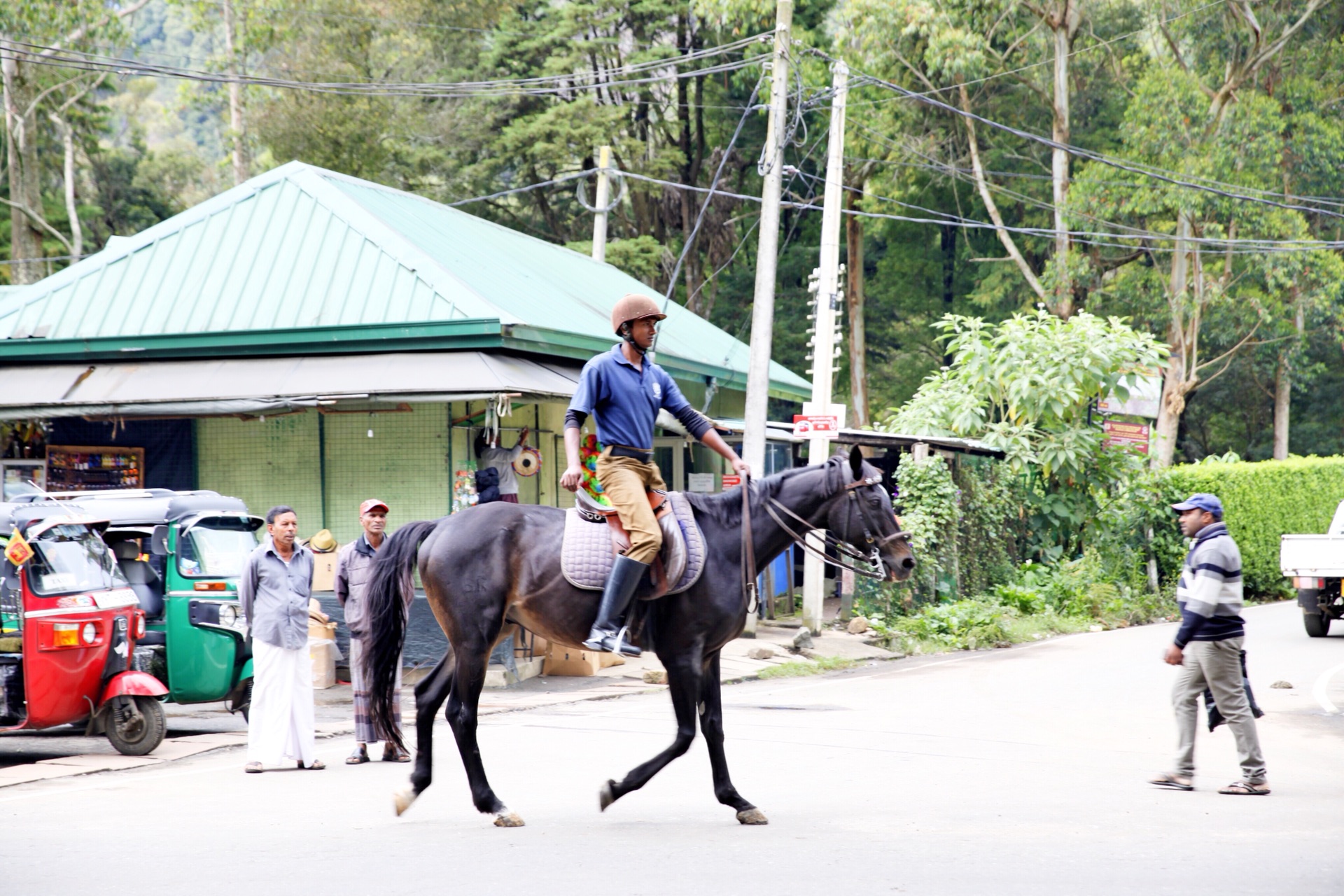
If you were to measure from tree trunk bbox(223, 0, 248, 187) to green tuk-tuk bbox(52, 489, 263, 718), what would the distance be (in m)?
21.8

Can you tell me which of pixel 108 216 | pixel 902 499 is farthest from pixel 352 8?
pixel 902 499

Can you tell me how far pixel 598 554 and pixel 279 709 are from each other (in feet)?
11.5

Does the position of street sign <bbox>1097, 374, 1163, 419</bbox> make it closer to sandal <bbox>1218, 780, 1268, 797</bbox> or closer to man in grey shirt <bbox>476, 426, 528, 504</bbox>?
man in grey shirt <bbox>476, 426, 528, 504</bbox>

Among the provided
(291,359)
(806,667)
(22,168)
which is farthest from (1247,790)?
(22,168)

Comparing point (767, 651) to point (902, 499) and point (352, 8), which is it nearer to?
point (902, 499)

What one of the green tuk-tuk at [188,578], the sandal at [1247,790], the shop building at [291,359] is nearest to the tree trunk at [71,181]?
the shop building at [291,359]

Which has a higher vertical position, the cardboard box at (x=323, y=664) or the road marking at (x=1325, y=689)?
the cardboard box at (x=323, y=664)

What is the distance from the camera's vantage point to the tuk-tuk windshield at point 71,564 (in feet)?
32.6

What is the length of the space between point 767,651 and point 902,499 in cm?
481

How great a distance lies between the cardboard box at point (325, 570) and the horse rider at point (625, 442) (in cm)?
817

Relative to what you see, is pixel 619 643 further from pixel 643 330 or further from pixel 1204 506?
pixel 1204 506

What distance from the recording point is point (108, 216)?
141 feet

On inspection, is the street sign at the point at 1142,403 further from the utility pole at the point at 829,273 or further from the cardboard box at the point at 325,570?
the cardboard box at the point at 325,570

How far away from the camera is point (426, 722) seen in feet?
25.0
